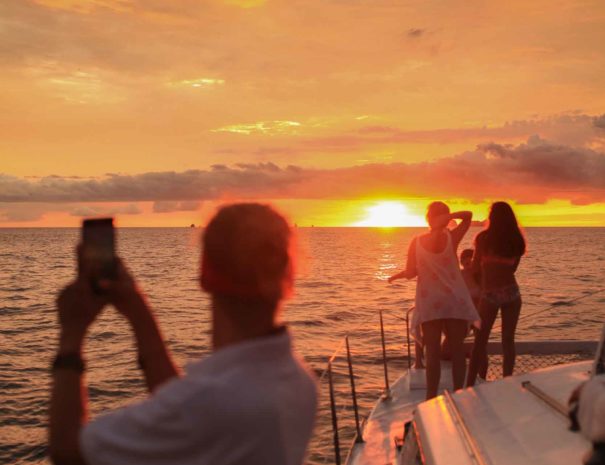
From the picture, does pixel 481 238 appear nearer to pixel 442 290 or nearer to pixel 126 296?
pixel 442 290

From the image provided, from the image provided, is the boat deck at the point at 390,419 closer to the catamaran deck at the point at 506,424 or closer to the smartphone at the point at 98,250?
the catamaran deck at the point at 506,424

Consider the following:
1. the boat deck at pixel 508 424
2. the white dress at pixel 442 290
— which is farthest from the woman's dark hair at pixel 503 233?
the boat deck at pixel 508 424

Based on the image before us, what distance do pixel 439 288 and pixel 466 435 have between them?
8.48 ft

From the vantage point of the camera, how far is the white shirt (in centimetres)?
150

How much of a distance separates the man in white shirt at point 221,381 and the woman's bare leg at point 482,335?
16.9 ft

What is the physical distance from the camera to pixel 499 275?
21.6ft

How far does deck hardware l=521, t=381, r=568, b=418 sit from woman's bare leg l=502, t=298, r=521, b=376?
98.8 inches

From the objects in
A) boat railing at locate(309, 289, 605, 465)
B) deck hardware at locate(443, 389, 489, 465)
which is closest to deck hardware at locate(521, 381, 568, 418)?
deck hardware at locate(443, 389, 489, 465)

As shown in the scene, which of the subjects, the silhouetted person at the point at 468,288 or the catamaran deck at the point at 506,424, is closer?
the catamaran deck at the point at 506,424

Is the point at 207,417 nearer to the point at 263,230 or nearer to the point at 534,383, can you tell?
the point at 263,230

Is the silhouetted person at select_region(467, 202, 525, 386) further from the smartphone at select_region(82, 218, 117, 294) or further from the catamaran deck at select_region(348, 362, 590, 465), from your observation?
the smartphone at select_region(82, 218, 117, 294)

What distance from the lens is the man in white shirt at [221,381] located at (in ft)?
4.93

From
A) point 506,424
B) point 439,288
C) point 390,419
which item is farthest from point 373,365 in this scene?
point 506,424

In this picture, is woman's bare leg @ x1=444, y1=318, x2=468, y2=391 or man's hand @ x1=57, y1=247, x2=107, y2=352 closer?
man's hand @ x1=57, y1=247, x2=107, y2=352
